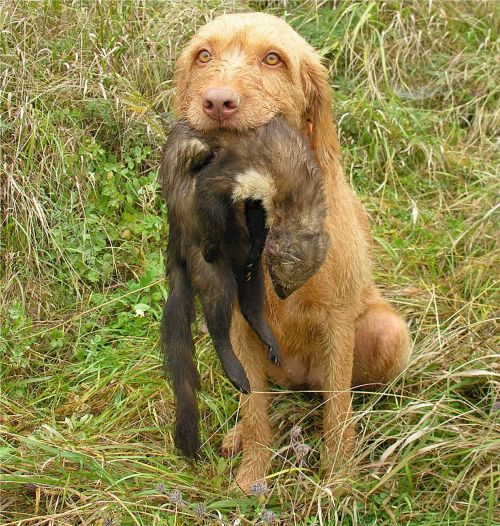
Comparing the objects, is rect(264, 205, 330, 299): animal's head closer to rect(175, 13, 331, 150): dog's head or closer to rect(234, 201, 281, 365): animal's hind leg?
rect(234, 201, 281, 365): animal's hind leg

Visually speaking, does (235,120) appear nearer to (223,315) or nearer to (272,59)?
(272,59)

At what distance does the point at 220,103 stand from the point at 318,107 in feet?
2.51

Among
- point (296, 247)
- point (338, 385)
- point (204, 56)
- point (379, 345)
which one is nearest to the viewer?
point (296, 247)

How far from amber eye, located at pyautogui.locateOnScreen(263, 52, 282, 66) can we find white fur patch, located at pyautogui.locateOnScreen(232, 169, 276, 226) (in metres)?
0.54

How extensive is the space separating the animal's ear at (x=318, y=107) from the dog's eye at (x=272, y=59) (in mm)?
238

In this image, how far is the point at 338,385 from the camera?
148 inches

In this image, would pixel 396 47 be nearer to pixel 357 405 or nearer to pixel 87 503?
pixel 357 405

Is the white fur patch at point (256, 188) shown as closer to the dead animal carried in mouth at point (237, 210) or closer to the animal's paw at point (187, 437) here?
the dead animal carried in mouth at point (237, 210)

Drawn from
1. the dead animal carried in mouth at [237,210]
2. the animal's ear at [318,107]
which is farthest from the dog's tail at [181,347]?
the animal's ear at [318,107]

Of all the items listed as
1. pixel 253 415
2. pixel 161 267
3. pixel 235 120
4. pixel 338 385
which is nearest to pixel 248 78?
pixel 235 120

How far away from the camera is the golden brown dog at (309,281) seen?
10.1 ft

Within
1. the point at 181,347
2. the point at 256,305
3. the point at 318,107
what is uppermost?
the point at 318,107

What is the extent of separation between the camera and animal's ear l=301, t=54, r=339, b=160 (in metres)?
3.47

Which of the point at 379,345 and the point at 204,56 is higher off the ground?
the point at 204,56
